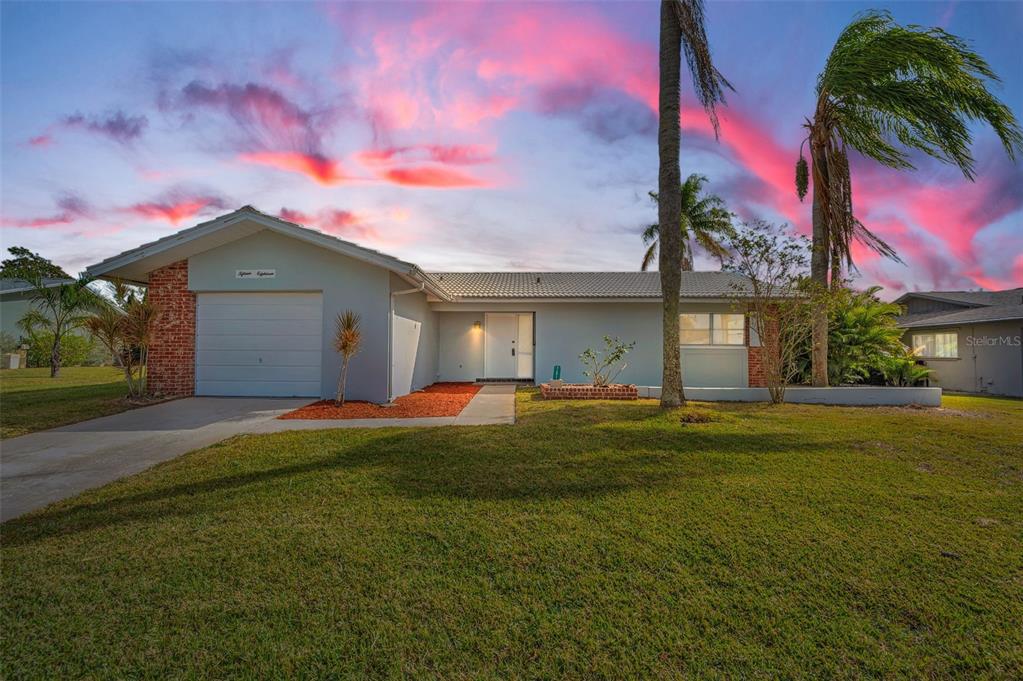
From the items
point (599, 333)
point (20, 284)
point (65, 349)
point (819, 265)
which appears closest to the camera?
point (819, 265)

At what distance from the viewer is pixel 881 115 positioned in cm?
1116

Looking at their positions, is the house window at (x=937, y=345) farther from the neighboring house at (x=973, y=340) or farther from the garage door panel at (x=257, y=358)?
the garage door panel at (x=257, y=358)

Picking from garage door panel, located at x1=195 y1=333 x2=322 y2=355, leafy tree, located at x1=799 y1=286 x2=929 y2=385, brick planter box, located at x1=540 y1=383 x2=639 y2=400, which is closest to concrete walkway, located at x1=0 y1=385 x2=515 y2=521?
garage door panel, located at x1=195 y1=333 x2=322 y2=355

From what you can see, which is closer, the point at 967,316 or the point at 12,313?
the point at 967,316

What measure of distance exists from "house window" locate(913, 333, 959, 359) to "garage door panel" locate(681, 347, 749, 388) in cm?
819

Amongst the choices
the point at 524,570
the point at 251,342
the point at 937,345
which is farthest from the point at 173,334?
the point at 937,345

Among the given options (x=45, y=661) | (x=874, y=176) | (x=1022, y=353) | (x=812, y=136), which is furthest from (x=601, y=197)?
(x=1022, y=353)

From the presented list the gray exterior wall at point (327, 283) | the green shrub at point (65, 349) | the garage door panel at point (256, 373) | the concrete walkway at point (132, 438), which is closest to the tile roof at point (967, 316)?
the concrete walkway at point (132, 438)

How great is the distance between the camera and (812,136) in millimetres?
11922

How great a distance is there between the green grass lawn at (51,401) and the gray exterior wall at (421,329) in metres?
5.88

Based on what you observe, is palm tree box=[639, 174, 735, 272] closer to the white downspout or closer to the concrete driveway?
the white downspout

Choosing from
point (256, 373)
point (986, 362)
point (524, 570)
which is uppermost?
point (986, 362)

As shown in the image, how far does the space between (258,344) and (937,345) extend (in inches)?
919

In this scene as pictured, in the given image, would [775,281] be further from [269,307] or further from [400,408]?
[269,307]
